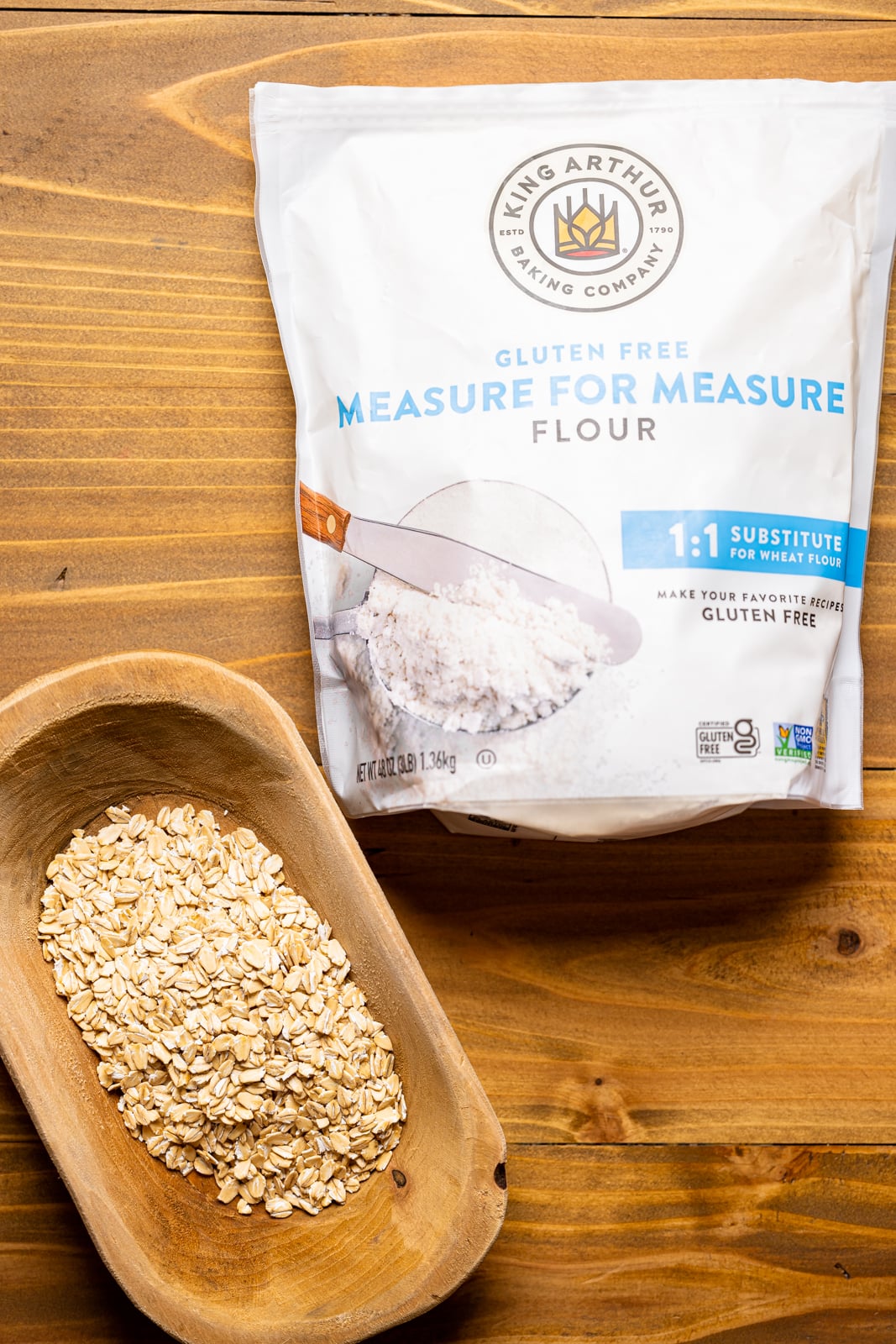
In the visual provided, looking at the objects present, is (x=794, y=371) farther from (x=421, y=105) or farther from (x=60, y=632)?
(x=60, y=632)

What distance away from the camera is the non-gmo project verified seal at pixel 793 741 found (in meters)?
0.57

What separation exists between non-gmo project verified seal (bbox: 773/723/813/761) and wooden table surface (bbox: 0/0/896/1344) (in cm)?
13

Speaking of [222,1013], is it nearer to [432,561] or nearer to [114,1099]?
[114,1099]

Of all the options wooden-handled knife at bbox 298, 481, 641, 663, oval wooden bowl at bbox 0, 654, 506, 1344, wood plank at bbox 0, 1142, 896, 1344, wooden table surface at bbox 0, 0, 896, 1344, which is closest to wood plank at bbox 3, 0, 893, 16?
wooden table surface at bbox 0, 0, 896, 1344

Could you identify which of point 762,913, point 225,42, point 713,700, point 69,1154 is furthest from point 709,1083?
point 225,42

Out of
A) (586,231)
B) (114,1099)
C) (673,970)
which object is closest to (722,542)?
(586,231)

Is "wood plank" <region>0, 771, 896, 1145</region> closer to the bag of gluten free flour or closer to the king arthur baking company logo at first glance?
the bag of gluten free flour

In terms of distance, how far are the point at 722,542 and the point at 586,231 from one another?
8.6 inches

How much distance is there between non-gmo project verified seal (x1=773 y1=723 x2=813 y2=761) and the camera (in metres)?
0.57

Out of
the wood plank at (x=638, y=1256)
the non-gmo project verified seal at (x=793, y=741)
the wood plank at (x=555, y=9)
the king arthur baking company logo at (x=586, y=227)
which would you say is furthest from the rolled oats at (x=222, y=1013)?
the wood plank at (x=555, y=9)

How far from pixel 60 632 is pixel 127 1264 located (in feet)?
1.36

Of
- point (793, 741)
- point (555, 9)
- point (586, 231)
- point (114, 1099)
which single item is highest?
point (555, 9)

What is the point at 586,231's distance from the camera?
1.96ft

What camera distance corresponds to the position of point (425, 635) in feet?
1.90
